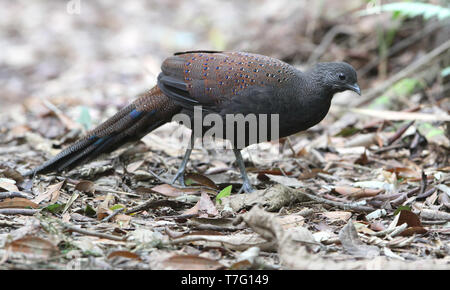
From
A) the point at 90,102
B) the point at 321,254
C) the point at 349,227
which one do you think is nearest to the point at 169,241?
the point at 321,254

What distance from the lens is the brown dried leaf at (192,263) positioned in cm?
278

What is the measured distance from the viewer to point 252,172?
4.90 metres

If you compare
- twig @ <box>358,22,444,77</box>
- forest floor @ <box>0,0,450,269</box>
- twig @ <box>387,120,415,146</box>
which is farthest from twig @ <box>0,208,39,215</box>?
twig @ <box>358,22,444,77</box>

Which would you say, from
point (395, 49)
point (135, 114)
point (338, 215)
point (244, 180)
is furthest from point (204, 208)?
point (395, 49)

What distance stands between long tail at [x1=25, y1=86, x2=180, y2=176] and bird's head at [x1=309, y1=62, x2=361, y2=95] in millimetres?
1162

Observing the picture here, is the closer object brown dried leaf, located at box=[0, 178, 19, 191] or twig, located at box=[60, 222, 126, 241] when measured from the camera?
twig, located at box=[60, 222, 126, 241]

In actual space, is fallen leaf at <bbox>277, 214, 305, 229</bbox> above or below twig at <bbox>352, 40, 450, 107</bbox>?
below

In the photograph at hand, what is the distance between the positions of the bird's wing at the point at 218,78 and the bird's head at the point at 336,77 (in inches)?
10.6

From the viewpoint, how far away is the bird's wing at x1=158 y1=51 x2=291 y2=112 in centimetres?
427

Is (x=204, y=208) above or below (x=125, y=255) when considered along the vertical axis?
above

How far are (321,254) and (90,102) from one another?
4829 millimetres

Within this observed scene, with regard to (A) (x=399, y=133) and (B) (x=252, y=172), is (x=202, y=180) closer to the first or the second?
(B) (x=252, y=172)

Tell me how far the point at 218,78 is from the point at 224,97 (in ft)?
0.51

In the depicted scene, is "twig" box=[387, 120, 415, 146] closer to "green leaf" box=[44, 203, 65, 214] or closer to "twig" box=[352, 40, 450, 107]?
"twig" box=[352, 40, 450, 107]
